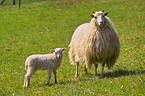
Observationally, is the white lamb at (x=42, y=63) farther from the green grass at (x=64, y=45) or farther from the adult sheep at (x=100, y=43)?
the adult sheep at (x=100, y=43)

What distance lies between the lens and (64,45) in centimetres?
1608

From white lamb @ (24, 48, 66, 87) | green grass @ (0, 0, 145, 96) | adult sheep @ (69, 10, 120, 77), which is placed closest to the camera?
green grass @ (0, 0, 145, 96)

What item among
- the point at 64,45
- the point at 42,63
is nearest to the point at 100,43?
the point at 42,63

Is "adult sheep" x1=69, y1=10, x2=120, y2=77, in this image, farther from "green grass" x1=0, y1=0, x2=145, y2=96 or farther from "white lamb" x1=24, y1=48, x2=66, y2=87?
"white lamb" x1=24, y1=48, x2=66, y2=87

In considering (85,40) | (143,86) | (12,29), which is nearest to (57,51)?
(85,40)

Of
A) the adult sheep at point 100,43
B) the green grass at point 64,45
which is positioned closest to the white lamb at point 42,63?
the green grass at point 64,45

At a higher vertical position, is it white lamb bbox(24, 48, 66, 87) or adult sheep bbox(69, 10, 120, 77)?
adult sheep bbox(69, 10, 120, 77)

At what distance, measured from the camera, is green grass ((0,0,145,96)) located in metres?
7.11

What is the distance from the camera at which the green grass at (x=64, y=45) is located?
711 cm

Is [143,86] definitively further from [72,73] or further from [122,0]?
[122,0]

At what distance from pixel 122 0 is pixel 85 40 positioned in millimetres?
28465

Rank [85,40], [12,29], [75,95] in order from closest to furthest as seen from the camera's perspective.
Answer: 1. [75,95]
2. [85,40]
3. [12,29]

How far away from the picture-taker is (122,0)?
35.5 meters

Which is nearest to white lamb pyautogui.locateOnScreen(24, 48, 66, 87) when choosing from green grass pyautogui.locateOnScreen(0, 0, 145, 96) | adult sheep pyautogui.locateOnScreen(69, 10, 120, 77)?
green grass pyautogui.locateOnScreen(0, 0, 145, 96)
